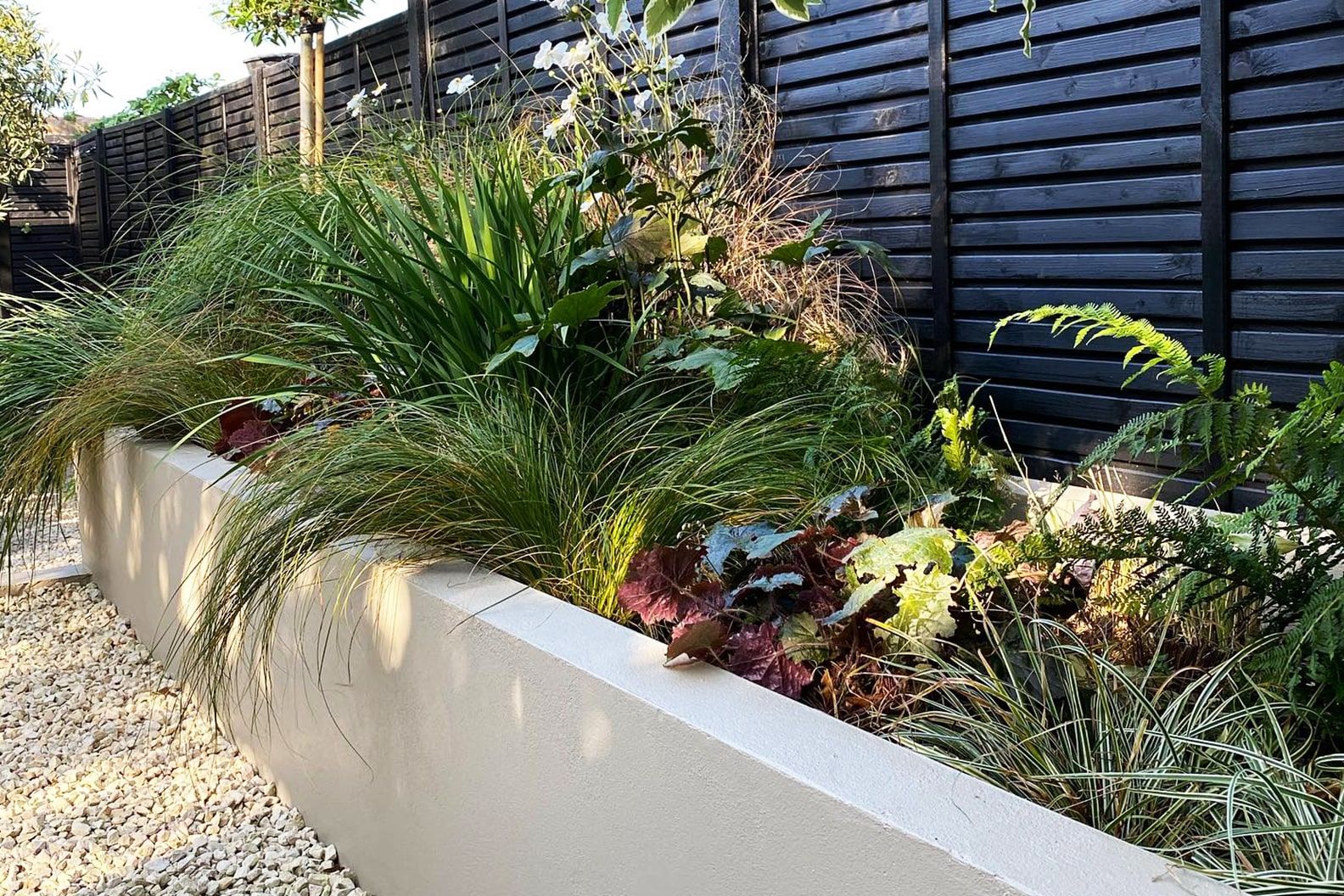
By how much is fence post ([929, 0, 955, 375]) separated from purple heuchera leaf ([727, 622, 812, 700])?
187cm

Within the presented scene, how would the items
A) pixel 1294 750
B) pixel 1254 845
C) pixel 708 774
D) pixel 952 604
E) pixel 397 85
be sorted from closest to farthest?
pixel 1254 845, pixel 708 774, pixel 1294 750, pixel 952 604, pixel 397 85

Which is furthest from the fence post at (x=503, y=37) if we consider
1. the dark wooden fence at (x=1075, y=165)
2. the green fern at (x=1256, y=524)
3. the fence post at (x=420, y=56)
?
the green fern at (x=1256, y=524)

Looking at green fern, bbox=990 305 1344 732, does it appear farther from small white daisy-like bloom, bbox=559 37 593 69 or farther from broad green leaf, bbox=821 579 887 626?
small white daisy-like bloom, bbox=559 37 593 69

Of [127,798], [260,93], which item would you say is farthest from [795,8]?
[260,93]

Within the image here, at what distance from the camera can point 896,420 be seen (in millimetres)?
2873

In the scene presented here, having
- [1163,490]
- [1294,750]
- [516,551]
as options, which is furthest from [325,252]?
[1294,750]

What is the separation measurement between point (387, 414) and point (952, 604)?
1.30 metres

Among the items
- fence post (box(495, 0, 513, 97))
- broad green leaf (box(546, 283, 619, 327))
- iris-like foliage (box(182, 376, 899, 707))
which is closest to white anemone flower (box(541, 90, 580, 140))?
broad green leaf (box(546, 283, 619, 327))

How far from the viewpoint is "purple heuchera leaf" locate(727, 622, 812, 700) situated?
1791 millimetres

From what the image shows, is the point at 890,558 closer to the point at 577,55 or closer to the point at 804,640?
the point at 804,640

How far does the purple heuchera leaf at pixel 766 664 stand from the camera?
1791mm

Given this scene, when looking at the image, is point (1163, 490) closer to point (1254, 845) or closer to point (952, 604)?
point (952, 604)

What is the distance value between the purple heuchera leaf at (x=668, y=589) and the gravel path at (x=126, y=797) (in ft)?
3.36

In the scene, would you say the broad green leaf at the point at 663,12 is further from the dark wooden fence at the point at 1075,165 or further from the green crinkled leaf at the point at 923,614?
the dark wooden fence at the point at 1075,165
